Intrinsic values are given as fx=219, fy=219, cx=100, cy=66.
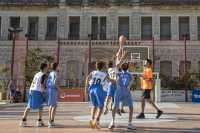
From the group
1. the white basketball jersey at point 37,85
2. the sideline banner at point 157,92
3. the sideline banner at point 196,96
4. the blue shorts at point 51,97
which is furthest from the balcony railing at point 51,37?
the blue shorts at point 51,97

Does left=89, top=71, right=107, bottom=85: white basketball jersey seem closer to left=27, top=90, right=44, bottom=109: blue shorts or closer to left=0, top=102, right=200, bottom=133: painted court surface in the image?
left=0, top=102, right=200, bottom=133: painted court surface

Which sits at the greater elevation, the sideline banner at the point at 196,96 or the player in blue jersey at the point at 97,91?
the player in blue jersey at the point at 97,91

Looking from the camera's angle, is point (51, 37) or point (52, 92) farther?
point (51, 37)

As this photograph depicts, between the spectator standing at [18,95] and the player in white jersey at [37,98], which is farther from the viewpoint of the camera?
the spectator standing at [18,95]

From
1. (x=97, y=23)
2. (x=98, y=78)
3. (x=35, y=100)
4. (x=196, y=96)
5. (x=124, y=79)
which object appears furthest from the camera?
(x=97, y=23)

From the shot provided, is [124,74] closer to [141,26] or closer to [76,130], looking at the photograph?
[76,130]

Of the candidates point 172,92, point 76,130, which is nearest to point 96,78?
point 76,130

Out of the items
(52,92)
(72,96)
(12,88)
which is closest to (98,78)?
(52,92)

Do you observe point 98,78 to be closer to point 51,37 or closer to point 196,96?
point 196,96

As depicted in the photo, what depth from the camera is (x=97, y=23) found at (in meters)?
27.9

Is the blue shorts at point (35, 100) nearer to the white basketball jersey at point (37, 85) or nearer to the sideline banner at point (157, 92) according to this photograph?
the white basketball jersey at point (37, 85)

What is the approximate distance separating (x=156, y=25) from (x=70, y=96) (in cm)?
1658

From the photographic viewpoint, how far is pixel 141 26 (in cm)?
2752

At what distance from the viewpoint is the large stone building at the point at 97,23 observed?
85.2ft
